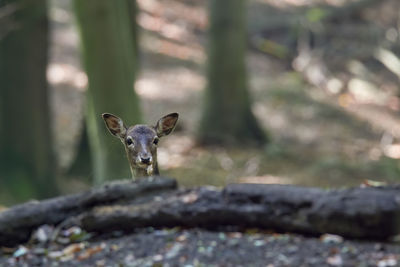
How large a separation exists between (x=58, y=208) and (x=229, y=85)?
9595 mm

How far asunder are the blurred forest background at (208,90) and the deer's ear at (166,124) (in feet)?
0.61

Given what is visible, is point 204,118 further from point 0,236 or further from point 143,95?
point 0,236

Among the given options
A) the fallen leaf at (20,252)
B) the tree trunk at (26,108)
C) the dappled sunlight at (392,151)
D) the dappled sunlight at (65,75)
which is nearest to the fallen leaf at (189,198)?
the fallen leaf at (20,252)

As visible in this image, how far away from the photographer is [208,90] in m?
15.6

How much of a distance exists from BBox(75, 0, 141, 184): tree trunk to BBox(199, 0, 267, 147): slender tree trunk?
34.6ft

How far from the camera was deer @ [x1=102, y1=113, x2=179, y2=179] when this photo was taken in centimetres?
214

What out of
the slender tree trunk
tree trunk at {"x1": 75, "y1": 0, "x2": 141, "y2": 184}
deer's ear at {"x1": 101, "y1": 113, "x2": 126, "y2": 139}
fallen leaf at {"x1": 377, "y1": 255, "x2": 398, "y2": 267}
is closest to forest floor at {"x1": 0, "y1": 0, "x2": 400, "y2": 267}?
fallen leaf at {"x1": 377, "y1": 255, "x2": 398, "y2": 267}

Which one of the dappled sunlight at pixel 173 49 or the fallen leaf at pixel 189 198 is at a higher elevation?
the dappled sunlight at pixel 173 49

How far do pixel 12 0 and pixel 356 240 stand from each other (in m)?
7.08

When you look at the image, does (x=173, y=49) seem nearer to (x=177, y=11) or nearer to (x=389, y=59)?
(x=177, y=11)

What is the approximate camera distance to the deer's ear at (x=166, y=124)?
2.19 metres

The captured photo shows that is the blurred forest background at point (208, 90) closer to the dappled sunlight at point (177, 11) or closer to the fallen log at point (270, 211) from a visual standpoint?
the dappled sunlight at point (177, 11)

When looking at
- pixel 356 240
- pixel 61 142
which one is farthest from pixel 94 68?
pixel 61 142

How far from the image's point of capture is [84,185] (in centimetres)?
1112
